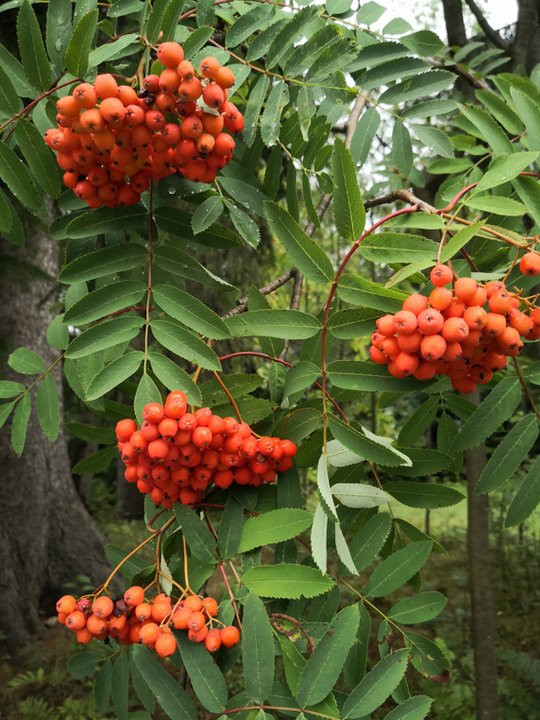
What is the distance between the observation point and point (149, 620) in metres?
1.18

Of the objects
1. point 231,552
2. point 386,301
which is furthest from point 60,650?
point 386,301

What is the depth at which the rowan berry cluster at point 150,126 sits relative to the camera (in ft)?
3.71

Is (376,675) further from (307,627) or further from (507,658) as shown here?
(507,658)

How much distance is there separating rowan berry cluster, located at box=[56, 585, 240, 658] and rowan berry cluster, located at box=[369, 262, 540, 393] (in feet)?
1.83

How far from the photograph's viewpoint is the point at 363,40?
1687 mm

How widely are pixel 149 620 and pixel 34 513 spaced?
4724 millimetres

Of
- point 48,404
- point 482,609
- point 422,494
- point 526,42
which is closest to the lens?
point 422,494

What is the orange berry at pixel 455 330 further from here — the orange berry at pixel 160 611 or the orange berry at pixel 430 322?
the orange berry at pixel 160 611

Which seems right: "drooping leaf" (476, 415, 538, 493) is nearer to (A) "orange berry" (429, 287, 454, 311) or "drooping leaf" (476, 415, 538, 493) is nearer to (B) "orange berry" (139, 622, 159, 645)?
(A) "orange berry" (429, 287, 454, 311)

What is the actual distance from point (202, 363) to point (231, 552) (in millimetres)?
371

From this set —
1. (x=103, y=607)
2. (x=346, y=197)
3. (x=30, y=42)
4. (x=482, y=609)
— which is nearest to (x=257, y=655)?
(x=103, y=607)

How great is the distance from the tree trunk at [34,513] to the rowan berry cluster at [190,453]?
4114mm

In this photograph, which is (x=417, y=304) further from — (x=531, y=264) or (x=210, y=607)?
(x=210, y=607)

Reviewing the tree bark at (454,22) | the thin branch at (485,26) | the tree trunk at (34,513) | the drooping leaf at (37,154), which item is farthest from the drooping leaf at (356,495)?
the tree trunk at (34,513)
